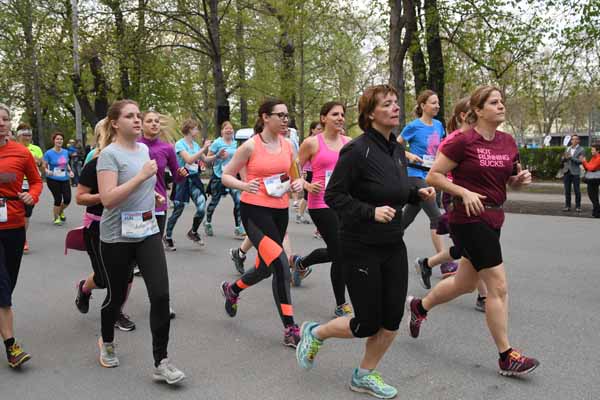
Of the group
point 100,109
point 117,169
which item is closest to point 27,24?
point 100,109

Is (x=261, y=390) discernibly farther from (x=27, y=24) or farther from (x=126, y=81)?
(x=27, y=24)

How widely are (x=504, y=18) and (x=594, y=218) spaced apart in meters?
7.26

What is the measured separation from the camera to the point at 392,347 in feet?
14.9

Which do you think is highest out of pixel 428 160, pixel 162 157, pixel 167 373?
pixel 162 157

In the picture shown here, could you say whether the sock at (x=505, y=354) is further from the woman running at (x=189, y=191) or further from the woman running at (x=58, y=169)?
the woman running at (x=58, y=169)

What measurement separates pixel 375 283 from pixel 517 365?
46.5 inches

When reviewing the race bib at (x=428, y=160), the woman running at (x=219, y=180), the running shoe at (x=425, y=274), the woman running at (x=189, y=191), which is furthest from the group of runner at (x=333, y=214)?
the woman running at (x=219, y=180)

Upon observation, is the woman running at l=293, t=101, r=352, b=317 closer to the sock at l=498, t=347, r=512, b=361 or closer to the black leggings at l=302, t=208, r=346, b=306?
the black leggings at l=302, t=208, r=346, b=306

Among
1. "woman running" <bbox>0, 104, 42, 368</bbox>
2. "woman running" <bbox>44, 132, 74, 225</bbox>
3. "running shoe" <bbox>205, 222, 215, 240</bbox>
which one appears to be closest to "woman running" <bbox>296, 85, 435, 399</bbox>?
"woman running" <bbox>0, 104, 42, 368</bbox>

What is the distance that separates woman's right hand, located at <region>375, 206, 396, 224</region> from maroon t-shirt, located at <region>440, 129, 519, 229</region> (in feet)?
2.94

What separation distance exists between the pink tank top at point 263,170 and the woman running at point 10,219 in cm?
165

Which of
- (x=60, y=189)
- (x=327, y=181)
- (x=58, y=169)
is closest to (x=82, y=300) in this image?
(x=327, y=181)

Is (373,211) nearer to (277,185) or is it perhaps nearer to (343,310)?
(277,185)

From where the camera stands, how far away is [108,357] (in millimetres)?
4250
